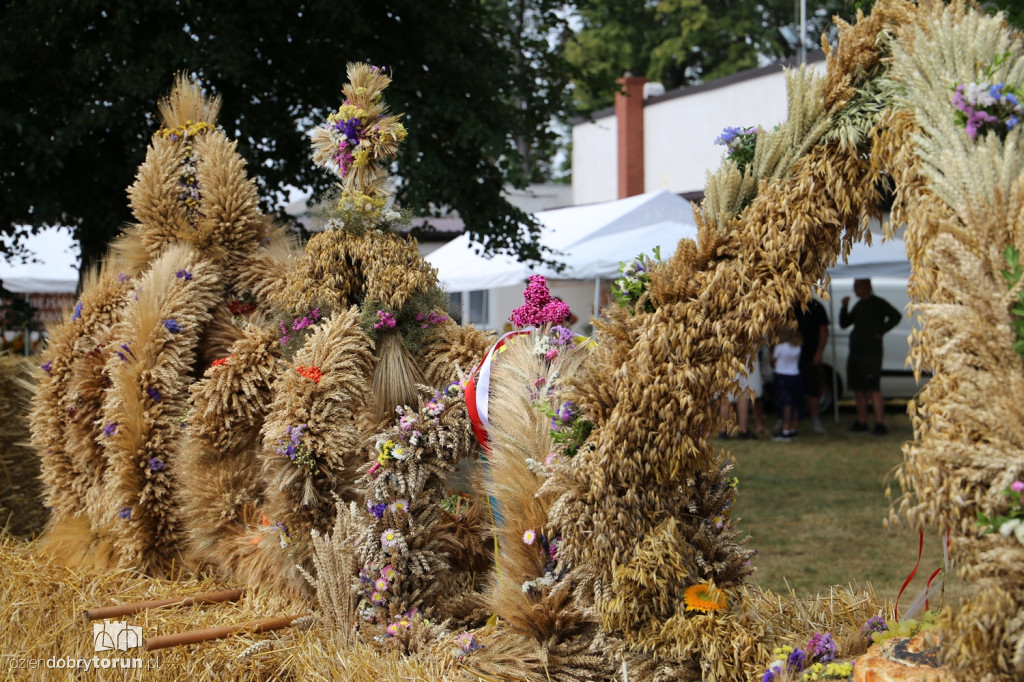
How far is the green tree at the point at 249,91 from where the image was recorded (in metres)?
5.14

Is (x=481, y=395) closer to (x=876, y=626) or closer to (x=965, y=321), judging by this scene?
(x=876, y=626)

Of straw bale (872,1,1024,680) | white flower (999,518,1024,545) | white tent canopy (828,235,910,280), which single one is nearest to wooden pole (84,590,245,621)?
straw bale (872,1,1024,680)

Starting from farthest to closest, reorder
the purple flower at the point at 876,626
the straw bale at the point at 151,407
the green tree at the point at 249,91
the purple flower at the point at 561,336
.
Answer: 1. the green tree at the point at 249,91
2. the straw bale at the point at 151,407
3. the purple flower at the point at 561,336
4. the purple flower at the point at 876,626

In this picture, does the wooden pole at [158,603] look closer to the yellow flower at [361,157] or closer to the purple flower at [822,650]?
the yellow flower at [361,157]

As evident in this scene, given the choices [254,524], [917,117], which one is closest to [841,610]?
[917,117]

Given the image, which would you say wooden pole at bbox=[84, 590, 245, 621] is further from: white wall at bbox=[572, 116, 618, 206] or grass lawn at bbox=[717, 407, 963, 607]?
white wall at bbox=[572, 116, 618, 206]

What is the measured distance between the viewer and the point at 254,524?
11.1 ft

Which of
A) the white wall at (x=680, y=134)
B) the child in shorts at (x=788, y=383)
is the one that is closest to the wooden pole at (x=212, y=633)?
the child in shorts at (x=788, y=383)

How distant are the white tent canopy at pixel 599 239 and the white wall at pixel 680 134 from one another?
11.5 ft

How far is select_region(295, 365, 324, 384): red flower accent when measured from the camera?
9.41ft

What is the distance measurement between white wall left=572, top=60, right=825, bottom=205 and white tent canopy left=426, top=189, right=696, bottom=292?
3.51 meters

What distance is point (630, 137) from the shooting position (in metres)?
16.1

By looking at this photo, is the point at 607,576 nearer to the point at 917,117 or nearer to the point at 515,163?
the point at 917,117

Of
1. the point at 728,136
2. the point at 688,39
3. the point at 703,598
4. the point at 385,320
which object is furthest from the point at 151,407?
the point at 688,39
